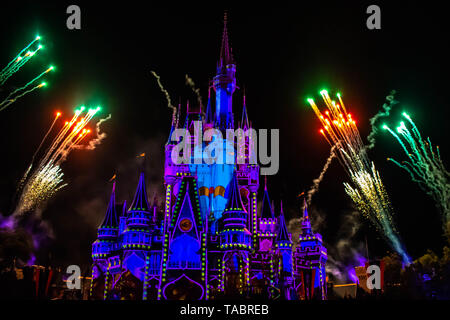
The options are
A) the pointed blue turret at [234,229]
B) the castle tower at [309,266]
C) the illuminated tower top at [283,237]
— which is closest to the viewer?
the pointed blue turret at [234,229]

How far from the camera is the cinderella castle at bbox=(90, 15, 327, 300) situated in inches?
1923

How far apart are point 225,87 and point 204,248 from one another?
2999 cm

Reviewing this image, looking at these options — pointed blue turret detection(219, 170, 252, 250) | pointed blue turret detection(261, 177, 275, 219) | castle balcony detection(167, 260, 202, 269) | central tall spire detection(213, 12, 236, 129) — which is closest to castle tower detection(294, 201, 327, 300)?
pointed blue turret detection(261, 177, 275, 219)

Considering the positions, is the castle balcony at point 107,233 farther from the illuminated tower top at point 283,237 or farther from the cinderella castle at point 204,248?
the illuminated tower top at point 283,237

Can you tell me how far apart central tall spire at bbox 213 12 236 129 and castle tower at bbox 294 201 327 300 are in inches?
820

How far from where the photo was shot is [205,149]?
62.9 metres

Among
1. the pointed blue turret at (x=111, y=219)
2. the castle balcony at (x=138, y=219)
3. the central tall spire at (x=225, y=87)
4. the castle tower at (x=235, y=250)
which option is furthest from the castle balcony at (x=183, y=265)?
the central tall spire at (x=225, y=87)

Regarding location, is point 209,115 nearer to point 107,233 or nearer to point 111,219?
point 111,219

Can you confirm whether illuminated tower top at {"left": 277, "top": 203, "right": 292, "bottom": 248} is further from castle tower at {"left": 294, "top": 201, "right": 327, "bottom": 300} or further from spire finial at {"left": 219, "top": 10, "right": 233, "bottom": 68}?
spire finial at {"left": 219, "top": 10, "right": 233, "bottom": 68}

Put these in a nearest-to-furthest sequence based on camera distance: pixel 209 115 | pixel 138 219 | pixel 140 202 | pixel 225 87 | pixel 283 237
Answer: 1. pixel 138 219
2. pixel 140 202
3. pixel 283 237
4. pixel 209 115
5. pixel 225 87

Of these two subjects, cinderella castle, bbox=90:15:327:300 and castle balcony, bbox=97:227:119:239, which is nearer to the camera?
cinderella castle, bbox=90:15:327:300

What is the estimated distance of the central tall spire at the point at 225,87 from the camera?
6619cm

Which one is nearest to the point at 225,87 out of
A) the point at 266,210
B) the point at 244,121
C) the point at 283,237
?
the point at 244,121

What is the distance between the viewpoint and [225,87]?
227ft
